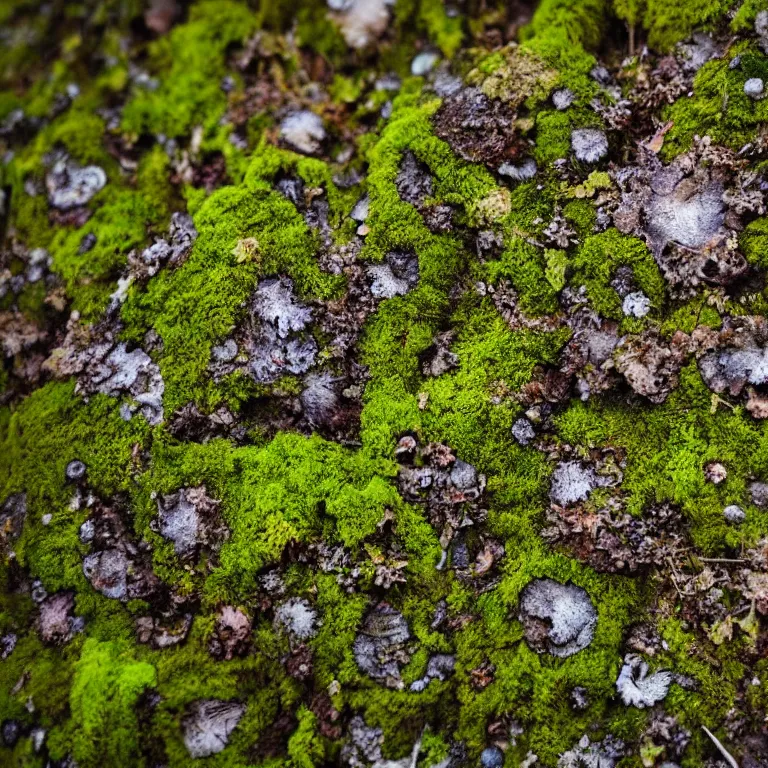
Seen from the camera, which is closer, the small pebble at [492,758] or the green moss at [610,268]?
the small pebble at [492,758]

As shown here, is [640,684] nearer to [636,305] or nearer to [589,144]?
[636,305]

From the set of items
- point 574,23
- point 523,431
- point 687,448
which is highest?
point 574,23

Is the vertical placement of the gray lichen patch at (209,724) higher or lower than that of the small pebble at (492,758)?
higher

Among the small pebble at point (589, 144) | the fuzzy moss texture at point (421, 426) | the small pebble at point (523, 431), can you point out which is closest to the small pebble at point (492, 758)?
the fuzzy moss texture at point (421, 426)

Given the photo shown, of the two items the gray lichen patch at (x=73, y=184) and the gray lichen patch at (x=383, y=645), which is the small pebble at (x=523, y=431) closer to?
the gray lichen patch at (x=383, y=645)

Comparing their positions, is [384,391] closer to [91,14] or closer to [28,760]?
[28,760]

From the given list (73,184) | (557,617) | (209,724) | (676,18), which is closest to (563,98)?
(676,18)
